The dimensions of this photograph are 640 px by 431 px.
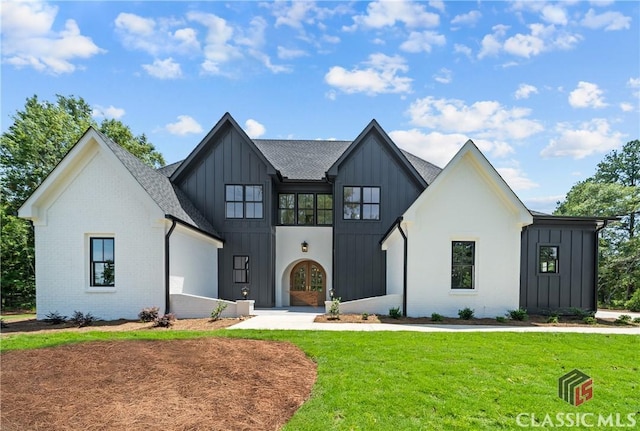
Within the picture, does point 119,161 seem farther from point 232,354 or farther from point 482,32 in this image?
point 482,32

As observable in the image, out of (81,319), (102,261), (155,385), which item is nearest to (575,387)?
(155,385)

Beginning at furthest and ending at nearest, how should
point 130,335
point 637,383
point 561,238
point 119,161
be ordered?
point 561,238 < point 119,161 < point 130,335 < point 637,383

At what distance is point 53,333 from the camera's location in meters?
8.53

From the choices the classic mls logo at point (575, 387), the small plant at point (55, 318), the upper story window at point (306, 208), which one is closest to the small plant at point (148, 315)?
the small plant at point (55, 318)

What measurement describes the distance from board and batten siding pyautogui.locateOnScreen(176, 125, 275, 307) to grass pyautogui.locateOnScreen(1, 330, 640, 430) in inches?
238

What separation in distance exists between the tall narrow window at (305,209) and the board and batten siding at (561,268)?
9109 millimetres

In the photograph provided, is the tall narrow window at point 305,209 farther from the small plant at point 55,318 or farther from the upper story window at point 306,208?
the small plant at point 55,318

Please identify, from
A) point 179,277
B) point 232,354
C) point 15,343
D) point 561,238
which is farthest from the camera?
point 561,238

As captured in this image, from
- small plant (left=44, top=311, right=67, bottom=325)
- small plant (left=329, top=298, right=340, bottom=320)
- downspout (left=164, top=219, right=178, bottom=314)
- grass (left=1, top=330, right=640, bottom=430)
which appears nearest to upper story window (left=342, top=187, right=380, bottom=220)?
small plant (left=329, top=298, right=340, bottom=320)

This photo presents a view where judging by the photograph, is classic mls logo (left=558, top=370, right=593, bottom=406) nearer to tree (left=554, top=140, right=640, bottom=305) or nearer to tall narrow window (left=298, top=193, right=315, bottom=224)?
tall narrow window (left=298, top=193, right=315, bottom=224)

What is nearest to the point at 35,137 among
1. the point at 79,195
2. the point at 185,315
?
the point at 79,195

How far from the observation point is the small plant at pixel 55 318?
10.0 m

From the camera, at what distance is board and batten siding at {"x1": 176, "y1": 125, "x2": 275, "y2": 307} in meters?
14.3

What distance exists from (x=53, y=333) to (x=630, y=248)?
33.8m
